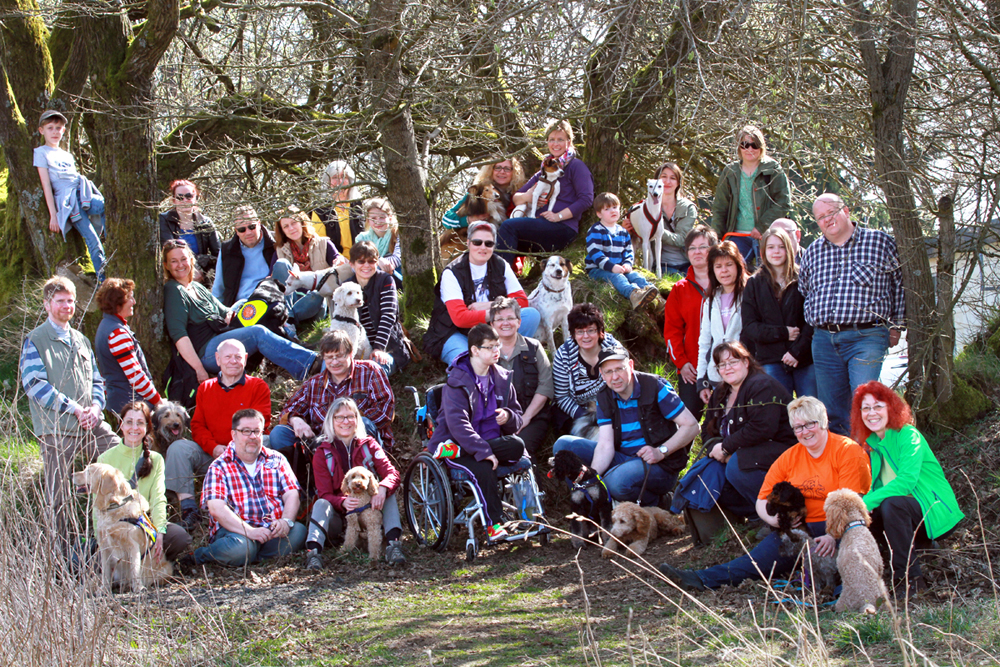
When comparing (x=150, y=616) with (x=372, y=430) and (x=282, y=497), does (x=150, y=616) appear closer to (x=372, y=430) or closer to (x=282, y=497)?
(x=282, y=497)

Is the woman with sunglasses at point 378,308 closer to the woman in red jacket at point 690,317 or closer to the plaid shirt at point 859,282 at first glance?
the woman in red jacket at point 690,317

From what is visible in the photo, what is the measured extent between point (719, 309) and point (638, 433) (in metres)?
1.12

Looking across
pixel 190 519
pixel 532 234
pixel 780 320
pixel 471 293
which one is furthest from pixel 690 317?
pixel 190 519

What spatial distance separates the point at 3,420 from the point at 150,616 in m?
1.23

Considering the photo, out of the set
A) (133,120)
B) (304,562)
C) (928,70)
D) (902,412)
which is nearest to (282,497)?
(304,562)

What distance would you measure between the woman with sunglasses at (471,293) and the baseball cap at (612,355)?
1018 mm

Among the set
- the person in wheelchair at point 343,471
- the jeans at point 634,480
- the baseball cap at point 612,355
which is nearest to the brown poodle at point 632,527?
the jeans at point 634,480

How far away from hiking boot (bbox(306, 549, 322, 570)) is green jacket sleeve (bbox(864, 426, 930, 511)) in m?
3.50

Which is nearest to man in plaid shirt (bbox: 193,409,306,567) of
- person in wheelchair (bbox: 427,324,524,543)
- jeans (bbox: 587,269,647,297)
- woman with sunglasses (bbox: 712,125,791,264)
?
person in wheelchair (bbox: 427,324,524,543)

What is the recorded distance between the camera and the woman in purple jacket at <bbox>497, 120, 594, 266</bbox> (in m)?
8.99

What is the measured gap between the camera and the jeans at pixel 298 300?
888 centimetres

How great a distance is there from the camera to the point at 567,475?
22.1ft

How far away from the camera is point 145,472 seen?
21.6 feet

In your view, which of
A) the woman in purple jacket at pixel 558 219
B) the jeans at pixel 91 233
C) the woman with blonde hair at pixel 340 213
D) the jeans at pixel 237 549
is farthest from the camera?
the jeans at pixel 91 233
